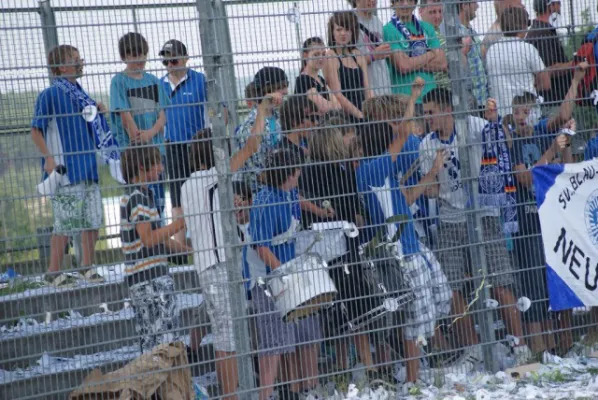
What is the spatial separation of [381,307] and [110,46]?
2.58 meters

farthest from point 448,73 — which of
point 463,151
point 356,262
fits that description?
point 356,262

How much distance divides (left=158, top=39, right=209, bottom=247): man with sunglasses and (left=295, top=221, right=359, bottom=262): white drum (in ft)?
2.96

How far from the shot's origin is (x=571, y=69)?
838cm

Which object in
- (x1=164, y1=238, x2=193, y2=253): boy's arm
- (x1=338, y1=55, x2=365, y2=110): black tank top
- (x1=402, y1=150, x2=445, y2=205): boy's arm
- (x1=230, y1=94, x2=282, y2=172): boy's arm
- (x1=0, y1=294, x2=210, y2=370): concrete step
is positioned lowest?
(x1=0, y1=294, x2=210, y2=370): concrete step

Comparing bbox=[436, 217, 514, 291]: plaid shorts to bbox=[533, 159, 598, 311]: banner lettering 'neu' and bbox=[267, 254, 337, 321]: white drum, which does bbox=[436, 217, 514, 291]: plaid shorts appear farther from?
bbox=[267, 254, 337, 321]: white drum

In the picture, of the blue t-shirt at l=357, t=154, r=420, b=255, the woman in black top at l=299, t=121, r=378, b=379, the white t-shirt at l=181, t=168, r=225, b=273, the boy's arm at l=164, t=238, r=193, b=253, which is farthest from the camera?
the blue t-shirt at l=357, t=154, r=420, b=255

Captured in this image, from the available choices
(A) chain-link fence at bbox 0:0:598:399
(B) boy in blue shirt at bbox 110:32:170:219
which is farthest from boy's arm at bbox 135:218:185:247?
(B) boy in blue shirt at bbox 110:32:170:219

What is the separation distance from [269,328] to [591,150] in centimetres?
313

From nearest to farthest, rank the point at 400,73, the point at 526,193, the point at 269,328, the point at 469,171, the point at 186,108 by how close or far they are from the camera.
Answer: the point at 186,108 < the point at 269,328 < the point at 400,73 < the point at 469,171 < the point at 526,193

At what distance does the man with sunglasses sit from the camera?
690 cm

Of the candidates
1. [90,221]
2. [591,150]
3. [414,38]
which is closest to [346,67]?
[414,38]

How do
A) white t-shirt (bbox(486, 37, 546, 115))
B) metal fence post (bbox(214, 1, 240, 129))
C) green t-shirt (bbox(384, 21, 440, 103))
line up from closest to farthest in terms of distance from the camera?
metal fence post (bbox(214, 1, 240, 129)) → green t-shirt (bbox(384, 21, 440, 103)) → white t-shirt (bbox(486, 37, 546, 115))

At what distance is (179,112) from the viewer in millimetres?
7023

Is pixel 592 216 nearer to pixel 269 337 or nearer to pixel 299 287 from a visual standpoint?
pixel 299 287
